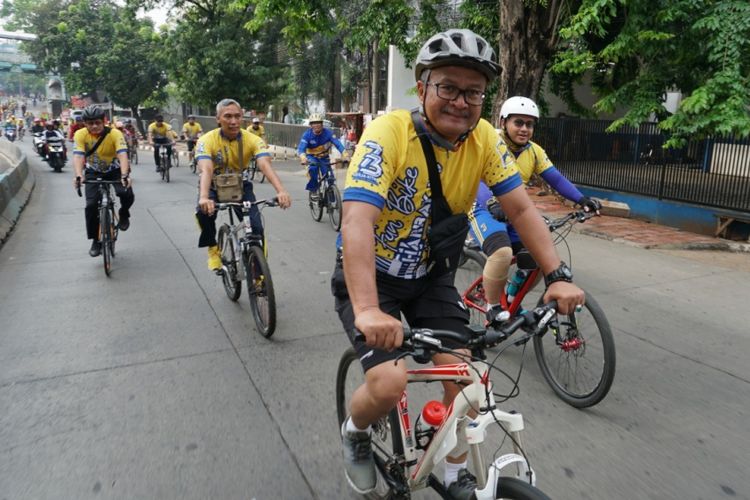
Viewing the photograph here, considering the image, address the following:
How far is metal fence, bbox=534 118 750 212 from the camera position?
9266mm

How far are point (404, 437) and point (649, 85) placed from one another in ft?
32.5

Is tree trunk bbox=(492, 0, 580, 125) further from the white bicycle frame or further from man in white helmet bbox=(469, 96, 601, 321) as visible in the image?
the white bicycle frame

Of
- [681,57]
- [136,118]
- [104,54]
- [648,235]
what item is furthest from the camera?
[136,118]

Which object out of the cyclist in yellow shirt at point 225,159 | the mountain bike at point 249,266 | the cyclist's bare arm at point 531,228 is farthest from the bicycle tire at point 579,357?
the cyclist in yellow shirt at point 225,159

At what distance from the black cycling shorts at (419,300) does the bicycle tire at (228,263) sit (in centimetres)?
335

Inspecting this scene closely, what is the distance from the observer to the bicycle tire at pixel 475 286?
5.02 meters

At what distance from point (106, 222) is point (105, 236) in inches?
10.6

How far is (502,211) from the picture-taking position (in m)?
4.38

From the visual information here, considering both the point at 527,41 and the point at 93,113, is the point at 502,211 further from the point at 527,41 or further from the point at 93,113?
the point at 527,41

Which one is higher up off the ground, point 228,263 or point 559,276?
point 559,276

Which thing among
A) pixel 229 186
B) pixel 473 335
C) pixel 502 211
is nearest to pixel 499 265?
pixel 502 211

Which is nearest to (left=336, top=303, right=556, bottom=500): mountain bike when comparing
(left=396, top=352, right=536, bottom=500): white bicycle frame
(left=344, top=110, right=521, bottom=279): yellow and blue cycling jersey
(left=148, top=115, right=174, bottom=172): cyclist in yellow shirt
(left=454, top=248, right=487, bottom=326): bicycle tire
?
(left=396, top=352, right=536, bottom=500): white bicycle frame

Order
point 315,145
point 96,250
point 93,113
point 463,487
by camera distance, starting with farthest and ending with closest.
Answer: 1. point 315,145
2. point 96,250
3. point 93,113
4. point 463,487

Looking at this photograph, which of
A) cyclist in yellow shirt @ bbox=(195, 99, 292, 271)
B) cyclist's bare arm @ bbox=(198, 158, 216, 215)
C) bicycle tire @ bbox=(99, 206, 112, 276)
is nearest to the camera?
cyclist's bare arm @ bbox=(198, 158, 216, 215)
